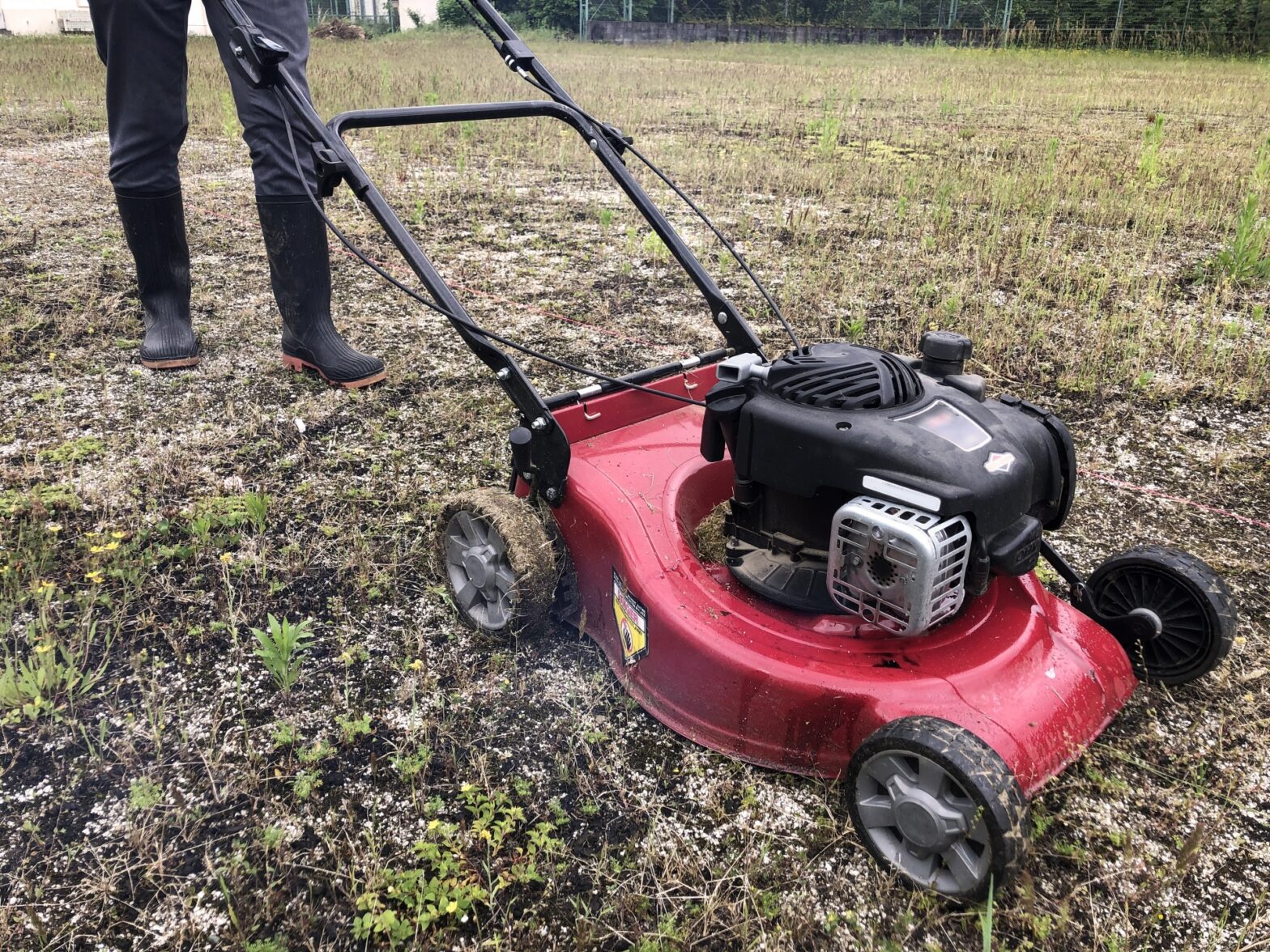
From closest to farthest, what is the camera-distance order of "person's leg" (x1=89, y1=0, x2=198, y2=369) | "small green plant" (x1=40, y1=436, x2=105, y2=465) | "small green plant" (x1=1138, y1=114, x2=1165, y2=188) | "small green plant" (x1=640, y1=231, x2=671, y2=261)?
"small green plant" (x1=40, y1=436, x2=105, y2=465) < "person's leg" (x1=89, y1=0, x2=198, y2=369) < "small green plant" (x1=640, y1=231, x2=671, y2=261) < "small green plant" (x1=1138, y1=114, x2=1165, y2=188)

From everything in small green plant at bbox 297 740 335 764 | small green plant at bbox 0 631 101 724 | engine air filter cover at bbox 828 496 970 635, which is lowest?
small green plant at bbox 297 740 335 764

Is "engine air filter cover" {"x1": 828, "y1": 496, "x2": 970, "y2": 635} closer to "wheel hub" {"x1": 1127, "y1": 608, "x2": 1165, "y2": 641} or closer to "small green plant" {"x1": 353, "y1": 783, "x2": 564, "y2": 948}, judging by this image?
"wheel hub" {"x1": 1127, "y1": 608, "x2": 1165, "y2": 641}

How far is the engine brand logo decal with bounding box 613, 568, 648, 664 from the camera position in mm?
1724

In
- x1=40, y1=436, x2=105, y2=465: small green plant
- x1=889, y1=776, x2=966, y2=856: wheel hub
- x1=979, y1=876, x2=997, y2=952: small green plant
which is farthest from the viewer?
x1=40, y1=436, x2=105, y2=465: small green plant

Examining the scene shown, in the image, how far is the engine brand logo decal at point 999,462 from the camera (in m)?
1.42

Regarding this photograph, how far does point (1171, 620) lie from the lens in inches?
70.2

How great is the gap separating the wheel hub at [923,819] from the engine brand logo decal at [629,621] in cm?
51

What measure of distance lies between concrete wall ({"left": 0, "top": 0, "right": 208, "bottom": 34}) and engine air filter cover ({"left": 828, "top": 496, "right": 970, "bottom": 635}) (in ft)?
64.2

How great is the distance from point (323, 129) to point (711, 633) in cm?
133

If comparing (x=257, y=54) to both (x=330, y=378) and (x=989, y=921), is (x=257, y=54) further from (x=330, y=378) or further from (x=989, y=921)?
(x=989, y=921)

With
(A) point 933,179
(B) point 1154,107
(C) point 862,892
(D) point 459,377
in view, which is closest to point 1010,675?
(C) point 862,892

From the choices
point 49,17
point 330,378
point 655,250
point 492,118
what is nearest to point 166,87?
point 330,378

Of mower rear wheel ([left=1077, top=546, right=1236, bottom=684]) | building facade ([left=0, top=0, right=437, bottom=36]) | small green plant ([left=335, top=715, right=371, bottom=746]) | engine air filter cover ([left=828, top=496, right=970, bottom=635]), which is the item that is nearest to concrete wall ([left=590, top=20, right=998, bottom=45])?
building facade ([left=0, top=0, right=437, bottom=36])

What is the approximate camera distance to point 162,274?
3.23 m
